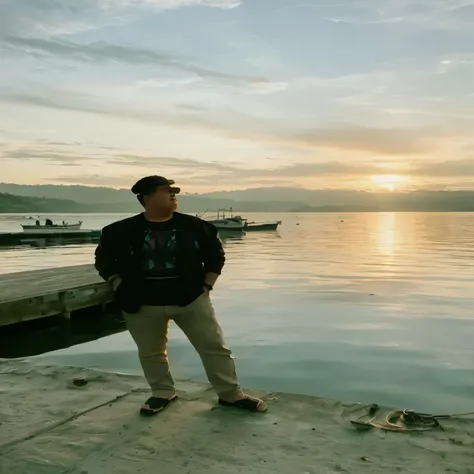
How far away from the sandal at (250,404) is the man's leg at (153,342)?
0.68m

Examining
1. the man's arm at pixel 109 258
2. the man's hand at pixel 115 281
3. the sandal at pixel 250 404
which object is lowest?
the sandal at pixel 250 404

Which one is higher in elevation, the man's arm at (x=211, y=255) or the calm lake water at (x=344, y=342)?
the man's arm at (x=211, y=255)

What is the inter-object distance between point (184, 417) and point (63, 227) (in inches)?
2610

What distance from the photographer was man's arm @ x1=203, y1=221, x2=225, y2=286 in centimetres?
526

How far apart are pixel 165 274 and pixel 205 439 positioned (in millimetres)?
1492

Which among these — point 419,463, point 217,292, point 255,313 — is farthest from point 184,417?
point 217,292

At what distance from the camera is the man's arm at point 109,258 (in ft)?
17.0

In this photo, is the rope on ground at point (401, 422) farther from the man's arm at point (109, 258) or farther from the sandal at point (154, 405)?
the man's arm at point (109, 258)

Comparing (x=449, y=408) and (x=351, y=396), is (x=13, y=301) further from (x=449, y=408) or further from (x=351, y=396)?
(x=449, y=408)

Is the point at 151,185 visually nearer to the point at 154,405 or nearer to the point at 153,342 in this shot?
the point at 153,342

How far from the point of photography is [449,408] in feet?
25.5

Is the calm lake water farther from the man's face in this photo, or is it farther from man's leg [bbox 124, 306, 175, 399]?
the man's face

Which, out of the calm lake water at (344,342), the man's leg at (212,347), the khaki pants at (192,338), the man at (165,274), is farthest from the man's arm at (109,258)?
the calm lake water at (344,342)

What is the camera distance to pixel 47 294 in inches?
502
